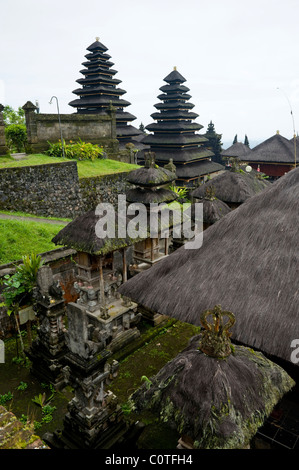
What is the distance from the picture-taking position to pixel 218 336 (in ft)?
11.1

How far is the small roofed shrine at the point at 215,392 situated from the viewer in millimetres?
3166

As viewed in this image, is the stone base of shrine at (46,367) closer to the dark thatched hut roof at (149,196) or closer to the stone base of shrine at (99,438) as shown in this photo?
the stone base of shrine at (99,438)

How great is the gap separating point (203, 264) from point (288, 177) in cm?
216

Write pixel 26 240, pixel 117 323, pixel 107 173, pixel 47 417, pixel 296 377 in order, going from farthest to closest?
pixel 107 173
pixel 26 240
pixel 117 323
pixel 47 417
pixel 296 377

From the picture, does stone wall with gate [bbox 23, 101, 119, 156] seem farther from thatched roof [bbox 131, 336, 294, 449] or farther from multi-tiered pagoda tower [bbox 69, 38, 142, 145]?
thatched roof [bbox 131, 336, 294, 449]

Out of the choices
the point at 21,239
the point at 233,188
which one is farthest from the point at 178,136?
the point at 21,239

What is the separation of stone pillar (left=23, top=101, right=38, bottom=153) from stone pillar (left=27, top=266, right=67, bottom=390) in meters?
15.1

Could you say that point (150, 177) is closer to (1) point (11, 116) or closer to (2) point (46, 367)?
(2) point (46, 367)

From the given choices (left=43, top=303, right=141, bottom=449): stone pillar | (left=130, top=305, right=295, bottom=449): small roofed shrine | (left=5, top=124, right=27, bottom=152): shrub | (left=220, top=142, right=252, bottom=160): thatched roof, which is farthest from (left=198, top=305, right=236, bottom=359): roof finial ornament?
(left=220, top=142, right=252, bottom=160): thatched roof

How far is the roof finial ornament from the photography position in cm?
337

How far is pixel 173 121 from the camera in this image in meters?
27.9

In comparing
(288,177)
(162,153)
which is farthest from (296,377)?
(162,153)

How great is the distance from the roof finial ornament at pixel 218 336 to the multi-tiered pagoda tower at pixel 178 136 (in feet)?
76.4
